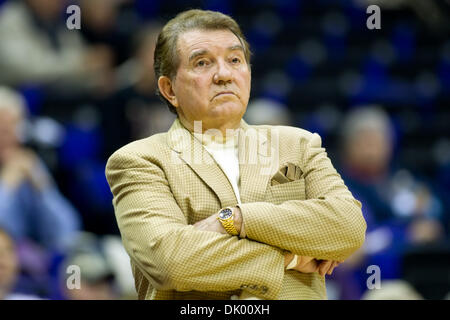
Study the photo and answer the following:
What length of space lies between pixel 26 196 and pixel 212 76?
2.40m

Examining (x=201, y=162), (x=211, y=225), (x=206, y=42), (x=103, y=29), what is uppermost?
(x=103, y=29)

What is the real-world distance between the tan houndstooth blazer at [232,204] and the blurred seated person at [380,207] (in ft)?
5.99

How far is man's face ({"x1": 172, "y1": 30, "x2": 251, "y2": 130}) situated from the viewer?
225 cm

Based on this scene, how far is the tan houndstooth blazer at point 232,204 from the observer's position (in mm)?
2016

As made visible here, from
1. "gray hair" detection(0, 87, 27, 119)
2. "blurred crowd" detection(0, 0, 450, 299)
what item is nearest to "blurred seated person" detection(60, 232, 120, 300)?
"blurred crowd" detection(0, 0, 450, 299)

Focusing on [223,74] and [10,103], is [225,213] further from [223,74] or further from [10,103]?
[10,103]

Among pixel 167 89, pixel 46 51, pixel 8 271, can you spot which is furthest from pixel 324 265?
pixel 46 51

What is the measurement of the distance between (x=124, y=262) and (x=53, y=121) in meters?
1.56

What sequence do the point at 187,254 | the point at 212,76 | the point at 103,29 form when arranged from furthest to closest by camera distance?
the point at 103,29 < the point at 212,76 < the point at 187,254

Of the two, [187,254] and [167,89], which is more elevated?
[167,89]

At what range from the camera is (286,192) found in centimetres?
223

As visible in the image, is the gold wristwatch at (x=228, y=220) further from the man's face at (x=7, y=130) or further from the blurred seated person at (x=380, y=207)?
the man's face at (x=7, y=130)
